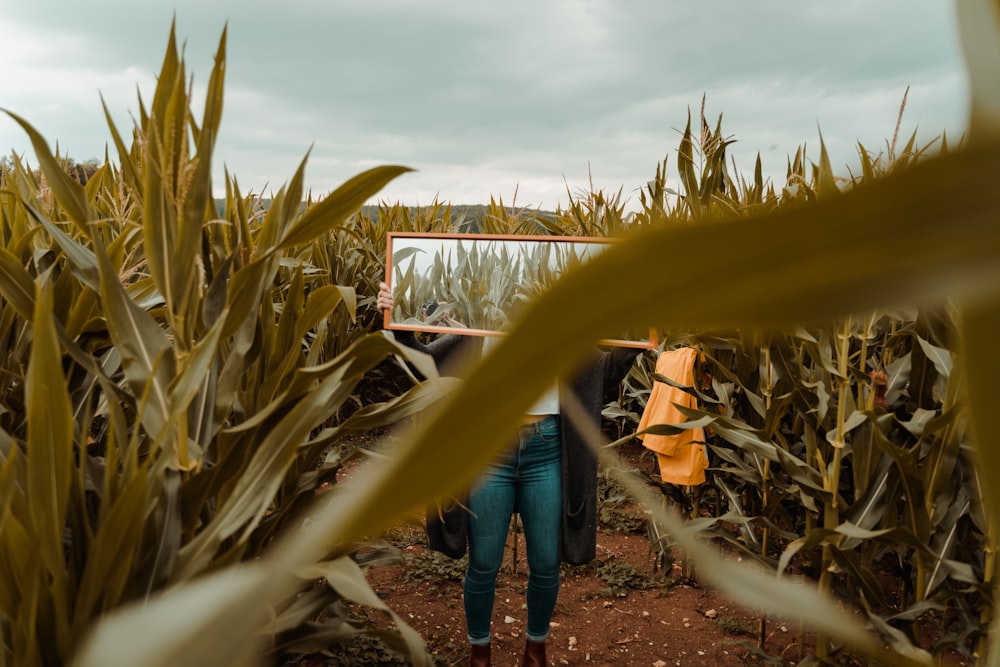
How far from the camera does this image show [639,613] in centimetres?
251

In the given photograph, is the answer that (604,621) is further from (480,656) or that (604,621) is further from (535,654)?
(480,656)

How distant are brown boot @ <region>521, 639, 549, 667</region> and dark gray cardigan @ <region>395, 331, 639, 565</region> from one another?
27 cm

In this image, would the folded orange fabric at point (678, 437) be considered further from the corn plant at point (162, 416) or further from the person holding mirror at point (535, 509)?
the corn plant at point (162, 416)

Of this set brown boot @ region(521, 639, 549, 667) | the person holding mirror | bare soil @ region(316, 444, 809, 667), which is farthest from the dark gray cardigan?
bare soil @ region(316, 444, 809, 667)

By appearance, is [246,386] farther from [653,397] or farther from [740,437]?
[653,397]

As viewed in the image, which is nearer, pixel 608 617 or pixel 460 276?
pixel 460 276

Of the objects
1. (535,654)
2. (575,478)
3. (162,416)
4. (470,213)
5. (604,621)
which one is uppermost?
(470,213)

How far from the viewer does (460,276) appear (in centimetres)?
181

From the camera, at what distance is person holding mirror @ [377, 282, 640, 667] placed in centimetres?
196

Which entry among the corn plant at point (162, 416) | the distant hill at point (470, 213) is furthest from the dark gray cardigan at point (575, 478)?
the distant hill at point (470, 213)

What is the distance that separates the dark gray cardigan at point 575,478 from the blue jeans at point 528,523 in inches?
1.8

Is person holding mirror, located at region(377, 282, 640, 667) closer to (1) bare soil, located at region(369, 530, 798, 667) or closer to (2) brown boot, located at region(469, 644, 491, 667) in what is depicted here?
(2) brown boot, located at region(469, 644, 491, 667)

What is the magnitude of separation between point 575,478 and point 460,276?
738 millimetres

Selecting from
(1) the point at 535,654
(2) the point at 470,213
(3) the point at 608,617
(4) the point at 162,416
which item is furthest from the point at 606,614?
(2) the point at 470,213
